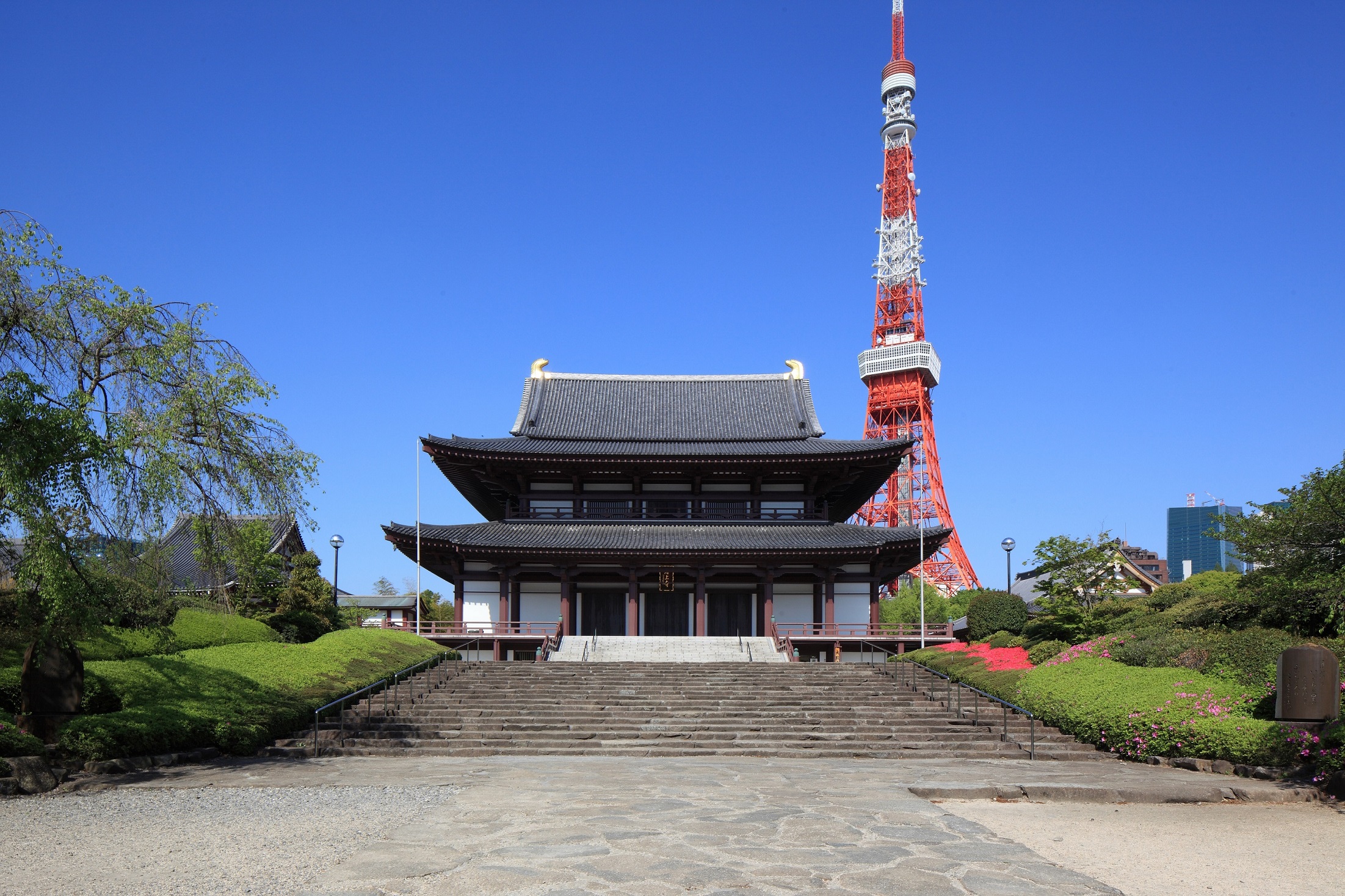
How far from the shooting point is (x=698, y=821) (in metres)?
9.78

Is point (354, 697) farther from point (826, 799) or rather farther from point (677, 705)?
point (826, 799)

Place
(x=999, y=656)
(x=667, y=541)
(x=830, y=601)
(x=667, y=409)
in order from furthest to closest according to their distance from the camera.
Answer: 1. (x=667, y=409)
2. (x=830, y=601)
3. (x=667, y=541)
4. (x=999, y=656)

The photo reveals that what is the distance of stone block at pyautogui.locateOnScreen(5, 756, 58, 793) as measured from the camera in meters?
11.4

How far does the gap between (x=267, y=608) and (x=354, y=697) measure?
52.5ft

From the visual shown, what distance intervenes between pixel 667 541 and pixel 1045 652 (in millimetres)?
13196

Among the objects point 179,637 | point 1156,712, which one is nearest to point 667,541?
point 179,637


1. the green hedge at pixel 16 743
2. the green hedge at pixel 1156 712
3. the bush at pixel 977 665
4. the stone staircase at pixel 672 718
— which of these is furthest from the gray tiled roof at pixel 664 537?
the green hedge at pixel 16 743

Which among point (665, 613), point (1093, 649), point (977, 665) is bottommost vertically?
point (977, 665)

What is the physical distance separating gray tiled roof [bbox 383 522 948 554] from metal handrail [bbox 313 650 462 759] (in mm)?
5912

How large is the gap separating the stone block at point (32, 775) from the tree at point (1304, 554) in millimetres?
18656

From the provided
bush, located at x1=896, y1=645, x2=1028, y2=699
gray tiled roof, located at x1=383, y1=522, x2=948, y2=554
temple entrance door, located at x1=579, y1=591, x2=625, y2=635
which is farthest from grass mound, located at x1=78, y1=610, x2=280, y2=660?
bush, located at x1=896, y1=645, x2=1028, y2=699

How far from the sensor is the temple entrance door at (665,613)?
3428 cm

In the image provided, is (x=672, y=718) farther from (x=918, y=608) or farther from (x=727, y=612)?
(x=918, y=608)

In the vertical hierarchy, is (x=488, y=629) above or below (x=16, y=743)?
below
